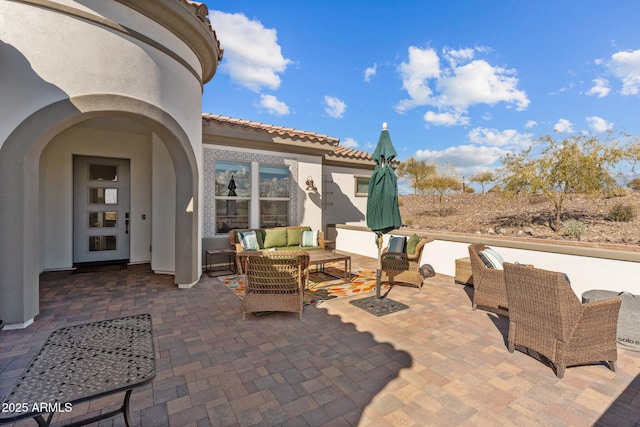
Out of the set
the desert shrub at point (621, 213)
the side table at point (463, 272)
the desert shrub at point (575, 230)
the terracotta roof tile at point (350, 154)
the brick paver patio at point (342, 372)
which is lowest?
the brick paver patio at point (342, 372)

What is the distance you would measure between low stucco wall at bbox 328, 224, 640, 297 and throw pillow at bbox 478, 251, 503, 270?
4.53 feet

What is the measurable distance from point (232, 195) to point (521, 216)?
1395 centimetres

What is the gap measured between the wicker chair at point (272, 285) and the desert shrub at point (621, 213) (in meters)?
14.5

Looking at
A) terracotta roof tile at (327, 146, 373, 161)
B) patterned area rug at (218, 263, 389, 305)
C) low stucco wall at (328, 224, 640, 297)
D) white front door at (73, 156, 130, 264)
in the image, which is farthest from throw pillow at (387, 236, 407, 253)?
white front door at (73, 156, 130, 264)

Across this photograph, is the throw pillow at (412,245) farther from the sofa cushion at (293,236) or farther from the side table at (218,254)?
the side table at (218,254)

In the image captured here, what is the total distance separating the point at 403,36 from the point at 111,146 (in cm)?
1111

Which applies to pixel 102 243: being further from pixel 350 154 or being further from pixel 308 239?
pixel 350 154

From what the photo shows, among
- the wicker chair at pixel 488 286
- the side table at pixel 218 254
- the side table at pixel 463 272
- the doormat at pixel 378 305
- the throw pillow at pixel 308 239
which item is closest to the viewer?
the wicker chair at pixel 488 286

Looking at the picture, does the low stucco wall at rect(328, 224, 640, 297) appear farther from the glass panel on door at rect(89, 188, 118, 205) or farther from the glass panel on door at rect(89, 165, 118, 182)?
the glass panel on door at rect(89, 165, 118, 182)

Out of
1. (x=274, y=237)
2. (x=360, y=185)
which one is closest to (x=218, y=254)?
(x=274, y=237)

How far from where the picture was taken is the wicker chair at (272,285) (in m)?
4.38

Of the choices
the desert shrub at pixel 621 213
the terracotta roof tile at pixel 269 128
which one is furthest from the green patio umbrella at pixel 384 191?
the desert shrub at pixel 621 213

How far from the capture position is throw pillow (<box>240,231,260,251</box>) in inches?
295

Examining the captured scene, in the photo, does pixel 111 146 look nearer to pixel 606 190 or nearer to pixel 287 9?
pixel 287 9
